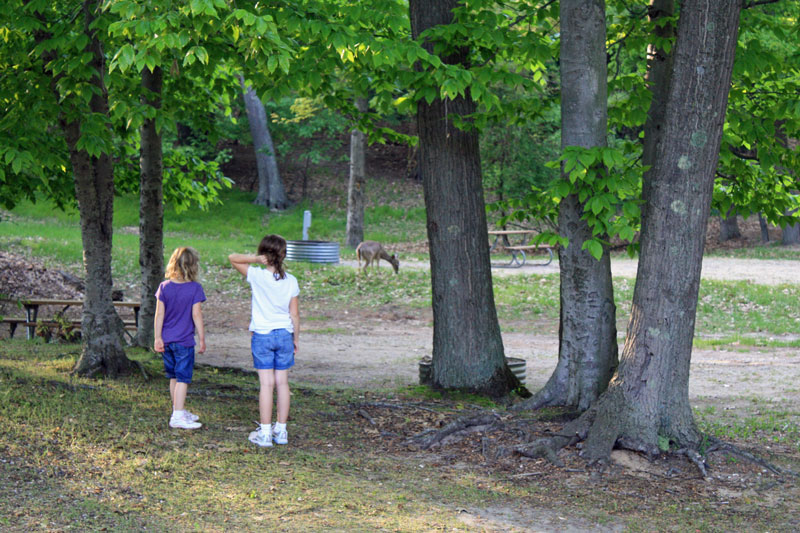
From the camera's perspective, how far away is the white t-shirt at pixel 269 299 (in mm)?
6270

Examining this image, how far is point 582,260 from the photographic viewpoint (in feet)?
23.5

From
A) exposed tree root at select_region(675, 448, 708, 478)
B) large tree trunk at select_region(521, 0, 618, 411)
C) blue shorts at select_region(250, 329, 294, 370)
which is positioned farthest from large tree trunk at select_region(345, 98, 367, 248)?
exposed tree root at select_region(675, 448, 708, 478)

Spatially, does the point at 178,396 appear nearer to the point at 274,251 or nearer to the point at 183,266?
the point at 183,266

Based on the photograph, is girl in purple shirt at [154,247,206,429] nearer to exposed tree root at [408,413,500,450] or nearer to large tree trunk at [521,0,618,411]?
exposed tree root at [408,413,500,450]

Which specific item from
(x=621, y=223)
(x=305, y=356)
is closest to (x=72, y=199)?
(x=305, y=356)

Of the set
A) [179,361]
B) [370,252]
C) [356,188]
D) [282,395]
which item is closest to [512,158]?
[356,188]

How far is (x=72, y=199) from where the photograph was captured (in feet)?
39.5

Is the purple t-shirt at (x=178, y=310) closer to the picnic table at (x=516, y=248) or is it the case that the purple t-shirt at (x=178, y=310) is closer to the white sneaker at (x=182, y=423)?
the white sneaker at (x=182, y=423)

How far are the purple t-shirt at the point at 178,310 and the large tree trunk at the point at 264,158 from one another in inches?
1227

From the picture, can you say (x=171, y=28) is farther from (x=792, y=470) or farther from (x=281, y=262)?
(x=792, y=470)

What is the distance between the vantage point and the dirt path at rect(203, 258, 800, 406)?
995 cm

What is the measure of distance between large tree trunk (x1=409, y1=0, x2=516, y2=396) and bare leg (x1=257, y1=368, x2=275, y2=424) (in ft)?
8.89

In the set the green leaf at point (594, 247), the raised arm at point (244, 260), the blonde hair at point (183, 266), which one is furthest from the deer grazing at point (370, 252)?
the green leaf at point (594, 247)

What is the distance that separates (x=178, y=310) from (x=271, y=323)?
1.06 m
